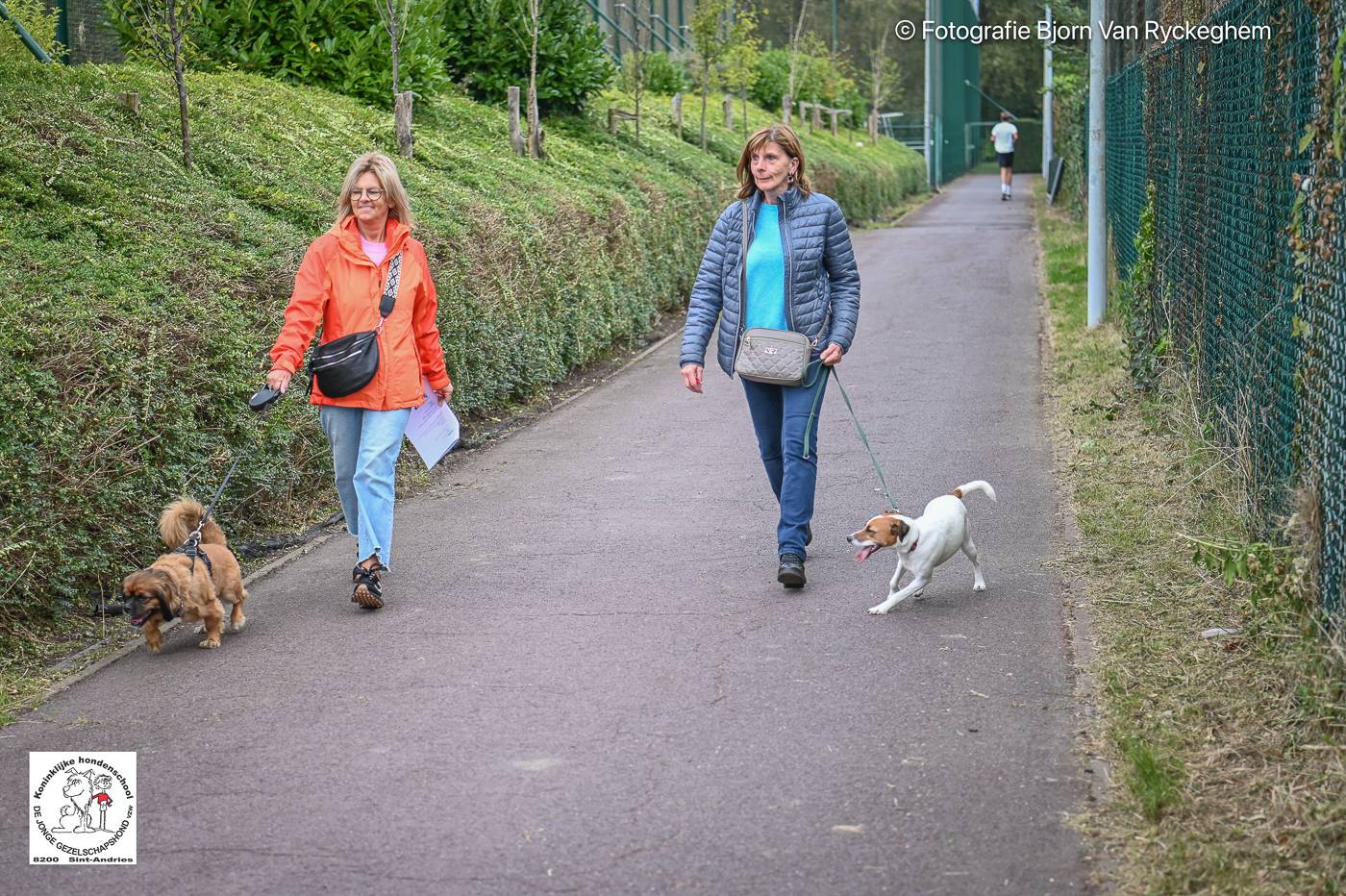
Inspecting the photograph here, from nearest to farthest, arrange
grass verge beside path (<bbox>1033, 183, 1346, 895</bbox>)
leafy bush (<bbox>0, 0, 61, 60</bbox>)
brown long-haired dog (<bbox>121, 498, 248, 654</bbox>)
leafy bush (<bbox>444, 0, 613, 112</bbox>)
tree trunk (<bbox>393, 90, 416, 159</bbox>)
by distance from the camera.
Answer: grass verge beside path (<bbox>1033, 183, 1346, 895</bbox>) → brown long-haired dog (<bbox>121, 498, 248, 654</bbox>) → leafy bush (<bbox>0, 0, 61, 60</bbox>) → tree trunk (<bbox>393, 90, 416, 159</bbox>) → leafy bush (<bbox>444, 0, 613, 112</bbox>)

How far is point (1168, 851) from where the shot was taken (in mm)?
4008

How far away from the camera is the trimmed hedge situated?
21.0 ft

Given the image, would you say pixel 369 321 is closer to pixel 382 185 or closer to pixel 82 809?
pixel 382 185

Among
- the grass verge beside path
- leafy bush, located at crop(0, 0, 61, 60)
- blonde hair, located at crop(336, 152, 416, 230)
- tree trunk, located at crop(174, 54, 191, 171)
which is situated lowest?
the grass verge beside path

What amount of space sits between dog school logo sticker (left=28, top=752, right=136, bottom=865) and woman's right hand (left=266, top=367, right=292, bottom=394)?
1.86 m

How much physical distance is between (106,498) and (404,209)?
1811 mm

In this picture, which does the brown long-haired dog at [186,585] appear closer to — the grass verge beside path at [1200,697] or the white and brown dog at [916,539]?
the white and brown dog at [916,539]

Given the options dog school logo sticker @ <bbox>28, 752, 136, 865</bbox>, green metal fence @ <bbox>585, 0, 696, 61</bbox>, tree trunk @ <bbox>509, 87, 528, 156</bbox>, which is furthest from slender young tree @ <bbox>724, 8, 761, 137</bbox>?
dog school logo sticker @ <bbox>28, 752, 136, 865</bbox>

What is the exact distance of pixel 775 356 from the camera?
6836 millimetres

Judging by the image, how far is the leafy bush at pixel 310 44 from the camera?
49.4 feet

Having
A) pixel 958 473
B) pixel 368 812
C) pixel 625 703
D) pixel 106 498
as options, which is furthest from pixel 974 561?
pixel 106 498

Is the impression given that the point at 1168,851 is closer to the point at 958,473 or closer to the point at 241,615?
the point at 241,615

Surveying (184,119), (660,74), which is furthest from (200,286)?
(660,74)

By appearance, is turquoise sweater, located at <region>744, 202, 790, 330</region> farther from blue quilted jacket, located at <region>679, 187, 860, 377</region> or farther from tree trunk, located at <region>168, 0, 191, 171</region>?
tree trunk, located at <region>168, 0, 191, 171</region>
